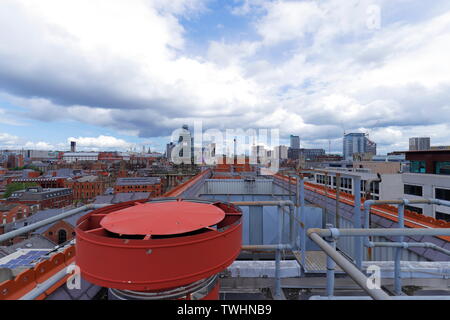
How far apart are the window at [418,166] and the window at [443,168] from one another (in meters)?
2.02

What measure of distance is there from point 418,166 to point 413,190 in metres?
5.43

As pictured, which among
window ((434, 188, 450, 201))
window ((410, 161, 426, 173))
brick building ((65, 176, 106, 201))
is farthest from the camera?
brick building ((65, 176, 106, 201))

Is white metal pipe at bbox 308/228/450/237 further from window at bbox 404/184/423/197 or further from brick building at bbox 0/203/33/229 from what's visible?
brick building at bbox 0/203/33/229

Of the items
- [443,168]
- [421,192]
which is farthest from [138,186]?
[443,168]

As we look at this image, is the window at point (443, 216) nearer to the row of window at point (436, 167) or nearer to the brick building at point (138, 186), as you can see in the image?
the row of window at point (436, 167)

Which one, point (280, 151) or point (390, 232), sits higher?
point (280, 151)

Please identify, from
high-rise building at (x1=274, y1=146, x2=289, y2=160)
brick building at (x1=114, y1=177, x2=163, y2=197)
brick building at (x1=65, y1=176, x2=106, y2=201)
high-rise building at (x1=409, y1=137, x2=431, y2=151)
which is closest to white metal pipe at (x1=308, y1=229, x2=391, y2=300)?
high-rise building at (x1=274, y1=146, x2=289, y2=160)

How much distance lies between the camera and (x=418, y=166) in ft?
99.5

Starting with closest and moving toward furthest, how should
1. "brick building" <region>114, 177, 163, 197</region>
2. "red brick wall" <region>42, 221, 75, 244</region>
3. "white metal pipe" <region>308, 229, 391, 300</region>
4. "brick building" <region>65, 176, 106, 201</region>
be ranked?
"white metal pipe" <region>308, 229, 391, 300</region>
"red brick wall" <region>42, 221, 75, 244</region>
"brick building" <region>114, 177, 163, 197</region>
"brick building" <region>65, 176, 106, 201</region>

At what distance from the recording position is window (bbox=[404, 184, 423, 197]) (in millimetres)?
26534

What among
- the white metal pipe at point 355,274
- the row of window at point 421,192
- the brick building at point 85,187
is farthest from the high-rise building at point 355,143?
the white metal pipe at point 355,274

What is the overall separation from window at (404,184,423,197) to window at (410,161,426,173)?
156 inches

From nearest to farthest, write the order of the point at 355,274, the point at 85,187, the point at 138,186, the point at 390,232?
the point at 355,274 → the point at 390,232 → the point at 138,186 → the point at 85,187

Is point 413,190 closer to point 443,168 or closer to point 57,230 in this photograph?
point 443,168
